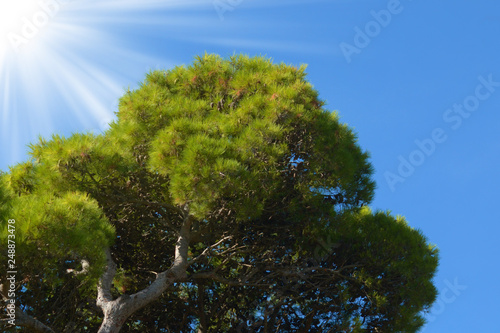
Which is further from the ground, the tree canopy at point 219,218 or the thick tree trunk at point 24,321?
the tree canopy at point 219,218

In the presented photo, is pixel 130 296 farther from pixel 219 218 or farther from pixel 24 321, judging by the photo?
pixel 219 218

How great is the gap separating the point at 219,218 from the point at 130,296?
1.34 m

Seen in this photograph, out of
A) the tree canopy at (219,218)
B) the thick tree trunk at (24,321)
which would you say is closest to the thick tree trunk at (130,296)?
the tree canopy at (219,218)

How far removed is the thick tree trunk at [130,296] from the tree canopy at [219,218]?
1 centimetres

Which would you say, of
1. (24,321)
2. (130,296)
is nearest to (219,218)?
(130,296)

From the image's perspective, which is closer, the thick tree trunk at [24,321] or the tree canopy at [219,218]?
the thick tree trunk at [24,321]

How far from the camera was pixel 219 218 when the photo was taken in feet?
19.2

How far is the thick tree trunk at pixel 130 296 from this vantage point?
5.02 metres

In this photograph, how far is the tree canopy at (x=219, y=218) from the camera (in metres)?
5.10

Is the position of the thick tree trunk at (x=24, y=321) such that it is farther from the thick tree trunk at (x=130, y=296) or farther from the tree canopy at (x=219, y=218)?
the thick tree trunk at (x=130, y=296)

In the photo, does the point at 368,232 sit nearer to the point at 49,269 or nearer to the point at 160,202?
the point at 160,202

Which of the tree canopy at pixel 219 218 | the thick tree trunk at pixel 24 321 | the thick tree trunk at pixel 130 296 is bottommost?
the thick tree trunk at pixel 24 321

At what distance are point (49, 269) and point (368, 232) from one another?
4.06 meters

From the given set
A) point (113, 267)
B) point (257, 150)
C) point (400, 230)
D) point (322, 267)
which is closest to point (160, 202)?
point (113, 267)
